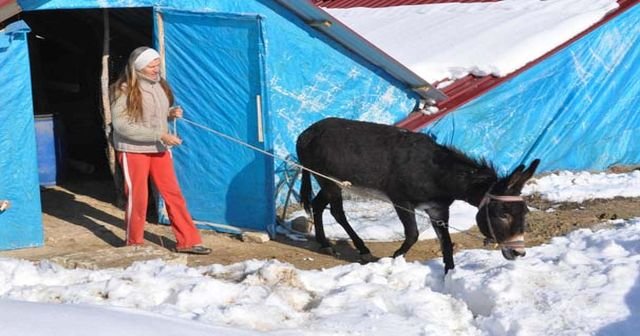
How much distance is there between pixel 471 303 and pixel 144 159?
334 cm

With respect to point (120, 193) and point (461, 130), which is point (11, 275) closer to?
point (120, 193)

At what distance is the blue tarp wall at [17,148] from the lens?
884 cm

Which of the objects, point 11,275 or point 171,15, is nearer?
point 11,275

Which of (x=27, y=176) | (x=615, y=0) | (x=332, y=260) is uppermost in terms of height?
(x=615, y=0)

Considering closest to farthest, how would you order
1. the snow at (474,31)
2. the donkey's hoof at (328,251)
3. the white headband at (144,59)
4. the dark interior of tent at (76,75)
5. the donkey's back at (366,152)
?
the donkey's back at (366,152) → the white headband at (144,59) → the donkey's hoof at (328,251) → the snow at (474,31) → the dark interior of tent at (76,75)

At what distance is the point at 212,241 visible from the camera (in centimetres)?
957

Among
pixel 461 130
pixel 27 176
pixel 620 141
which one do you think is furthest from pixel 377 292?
pixel 620 141

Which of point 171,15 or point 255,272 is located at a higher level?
point 171,15

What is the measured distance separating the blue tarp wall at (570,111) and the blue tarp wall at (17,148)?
4.49m

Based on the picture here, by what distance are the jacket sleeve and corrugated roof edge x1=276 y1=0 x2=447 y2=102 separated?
2061mm

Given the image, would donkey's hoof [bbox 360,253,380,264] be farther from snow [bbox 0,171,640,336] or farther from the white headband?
the white headband

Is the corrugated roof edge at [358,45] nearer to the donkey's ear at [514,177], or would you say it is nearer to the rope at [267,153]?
the rope at [267,153]

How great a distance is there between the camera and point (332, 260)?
895cm

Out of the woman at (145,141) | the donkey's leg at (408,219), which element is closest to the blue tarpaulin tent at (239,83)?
the woman at (145,141)
